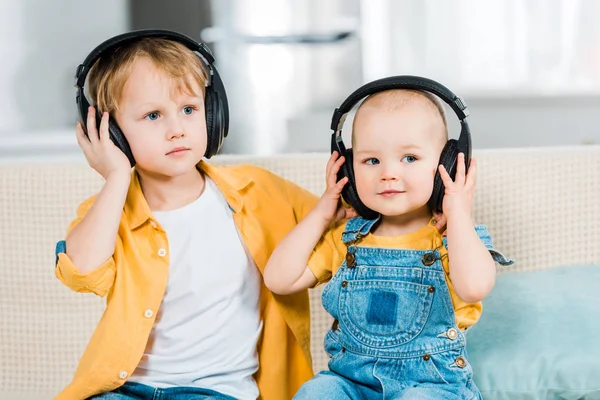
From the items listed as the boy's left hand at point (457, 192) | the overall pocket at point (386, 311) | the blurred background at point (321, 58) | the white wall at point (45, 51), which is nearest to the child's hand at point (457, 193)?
the boy's left hand at point (457, 192)

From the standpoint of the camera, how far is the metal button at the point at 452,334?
125 centimetres

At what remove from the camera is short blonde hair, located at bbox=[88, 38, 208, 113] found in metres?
1.33

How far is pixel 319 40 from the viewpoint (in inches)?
117

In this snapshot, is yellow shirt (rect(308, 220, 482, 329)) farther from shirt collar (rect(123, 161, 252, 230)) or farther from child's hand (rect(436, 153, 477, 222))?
shirt collar (rect(123, 161, 252, 230))

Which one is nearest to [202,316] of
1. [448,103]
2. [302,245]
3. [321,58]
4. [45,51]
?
[302,245]

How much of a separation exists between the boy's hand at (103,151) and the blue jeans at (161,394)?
35cm

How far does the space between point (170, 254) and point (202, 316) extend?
115mm

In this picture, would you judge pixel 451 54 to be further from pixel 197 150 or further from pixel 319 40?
pixel 197 150

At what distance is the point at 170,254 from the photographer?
139 centimetres

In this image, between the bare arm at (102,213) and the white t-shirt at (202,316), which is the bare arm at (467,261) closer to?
the white t-shirt at (202,316)

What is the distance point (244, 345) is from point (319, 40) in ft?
5.80

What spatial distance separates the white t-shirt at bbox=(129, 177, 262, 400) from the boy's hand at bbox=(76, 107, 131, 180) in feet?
0.38

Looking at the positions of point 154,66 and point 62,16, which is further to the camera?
point 62,16

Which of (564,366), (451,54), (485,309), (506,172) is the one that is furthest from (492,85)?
(564,366)
